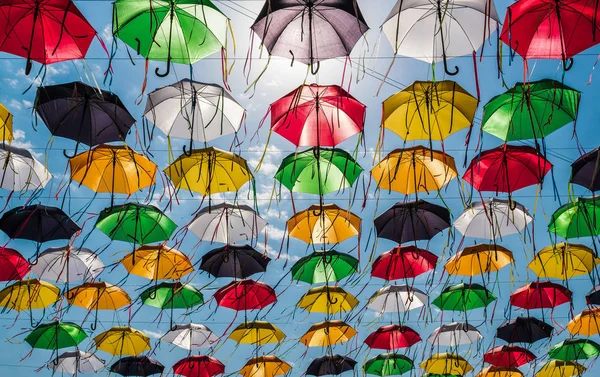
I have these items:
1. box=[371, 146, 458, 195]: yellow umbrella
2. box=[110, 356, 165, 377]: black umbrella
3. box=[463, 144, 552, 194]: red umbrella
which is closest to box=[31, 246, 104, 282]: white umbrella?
box=[110, 356, 165, 377]: black umbrella

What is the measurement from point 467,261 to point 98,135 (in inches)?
218

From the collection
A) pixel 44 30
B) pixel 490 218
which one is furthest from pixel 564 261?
pixel 44 30

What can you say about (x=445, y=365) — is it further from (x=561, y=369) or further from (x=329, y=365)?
(x=561, y=369)

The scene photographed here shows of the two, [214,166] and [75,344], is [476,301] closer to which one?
[214,166]

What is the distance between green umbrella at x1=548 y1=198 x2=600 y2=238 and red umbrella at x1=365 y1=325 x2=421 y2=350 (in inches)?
151

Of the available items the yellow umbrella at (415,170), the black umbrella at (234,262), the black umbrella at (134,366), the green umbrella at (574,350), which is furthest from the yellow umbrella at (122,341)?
the green umbrella at (574,350)

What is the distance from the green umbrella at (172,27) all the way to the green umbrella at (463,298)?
250 inches

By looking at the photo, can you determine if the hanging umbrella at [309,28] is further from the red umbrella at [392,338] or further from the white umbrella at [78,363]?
the white umbrella at [78,363]

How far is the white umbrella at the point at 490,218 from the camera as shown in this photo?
789 centimetres

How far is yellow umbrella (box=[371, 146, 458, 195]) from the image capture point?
683cm

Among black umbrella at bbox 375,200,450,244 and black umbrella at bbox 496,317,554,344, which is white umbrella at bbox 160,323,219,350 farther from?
black umbrella at bbox 496,317,554,344

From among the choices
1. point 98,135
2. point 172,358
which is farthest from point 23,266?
point 172,358

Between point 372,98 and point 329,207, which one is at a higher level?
point 372,98

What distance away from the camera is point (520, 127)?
6.22 m
